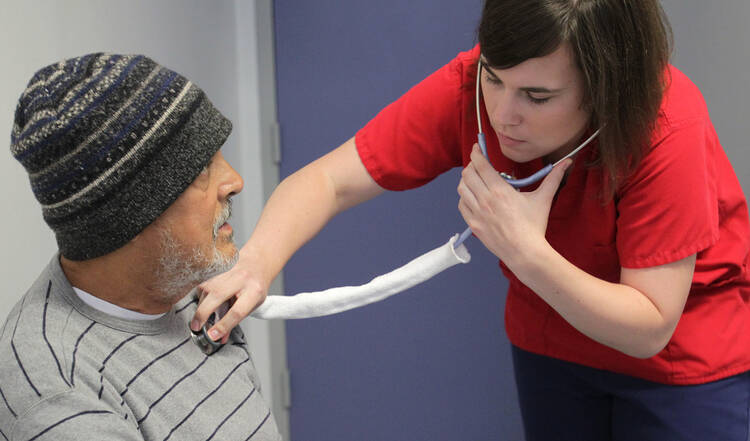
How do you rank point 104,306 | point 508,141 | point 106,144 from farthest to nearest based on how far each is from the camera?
point 508,141
point 104,306
point 106,144

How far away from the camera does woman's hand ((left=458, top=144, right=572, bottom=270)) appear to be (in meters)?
1.07

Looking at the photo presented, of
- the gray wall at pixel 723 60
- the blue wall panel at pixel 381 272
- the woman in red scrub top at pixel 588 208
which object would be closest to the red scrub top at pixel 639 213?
the woman in red scrub top at pixel 588 208

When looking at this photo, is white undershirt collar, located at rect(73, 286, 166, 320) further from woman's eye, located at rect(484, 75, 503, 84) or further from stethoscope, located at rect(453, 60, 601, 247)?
woman's eye, located at rect(484, 75, 503, 84)

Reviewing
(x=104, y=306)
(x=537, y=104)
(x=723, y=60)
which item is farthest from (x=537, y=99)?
(x=723, y=60)

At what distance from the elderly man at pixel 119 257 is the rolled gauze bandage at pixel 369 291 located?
177 mm

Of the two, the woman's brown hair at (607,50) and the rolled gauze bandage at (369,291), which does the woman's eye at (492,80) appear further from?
the rolled gauze bandage at (369,291)

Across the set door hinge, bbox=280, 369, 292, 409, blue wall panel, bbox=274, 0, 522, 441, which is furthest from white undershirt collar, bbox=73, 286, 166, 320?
door hinge, bbox=280, 369, 292, 409

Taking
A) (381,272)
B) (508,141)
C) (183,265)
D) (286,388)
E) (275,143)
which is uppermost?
(508,141)

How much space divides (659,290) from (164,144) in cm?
73

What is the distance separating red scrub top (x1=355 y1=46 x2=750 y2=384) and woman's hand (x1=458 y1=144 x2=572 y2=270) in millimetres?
101

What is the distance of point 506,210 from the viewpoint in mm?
1081

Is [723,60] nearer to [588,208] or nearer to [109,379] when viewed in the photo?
[588,208]

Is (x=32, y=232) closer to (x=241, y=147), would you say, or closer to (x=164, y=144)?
(x=164, y=144)

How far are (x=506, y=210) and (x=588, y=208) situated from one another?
0.60 ft
